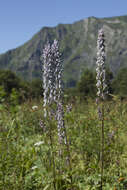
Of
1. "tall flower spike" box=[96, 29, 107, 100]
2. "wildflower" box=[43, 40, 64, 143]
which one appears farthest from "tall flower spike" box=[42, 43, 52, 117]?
"tall flower spike" box=[96, 29, 107, 100]

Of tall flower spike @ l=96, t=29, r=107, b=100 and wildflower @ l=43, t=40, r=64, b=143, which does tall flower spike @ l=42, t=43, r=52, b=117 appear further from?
tall flower spike @ l=96, t=29, r=107, b=100

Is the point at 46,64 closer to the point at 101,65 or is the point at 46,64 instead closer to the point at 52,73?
the point at 52,73

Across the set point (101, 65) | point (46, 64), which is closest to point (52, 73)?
point (46, 64)

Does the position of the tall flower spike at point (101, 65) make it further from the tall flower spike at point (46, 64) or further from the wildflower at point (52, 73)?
the tall flower spike at point (46, 64)

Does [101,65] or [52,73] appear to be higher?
[101,65]

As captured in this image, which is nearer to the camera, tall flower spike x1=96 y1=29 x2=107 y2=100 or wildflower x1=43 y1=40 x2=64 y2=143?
tall flower spike x1=96 y1=29 x2=107 y2=100

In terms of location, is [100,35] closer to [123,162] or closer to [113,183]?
[113,183]

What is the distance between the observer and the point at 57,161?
4.43 metres

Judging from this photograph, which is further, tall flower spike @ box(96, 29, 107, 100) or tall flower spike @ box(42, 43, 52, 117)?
tall flower spike @ box(42, 43, 52, 117)

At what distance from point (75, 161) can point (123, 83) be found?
59.1m

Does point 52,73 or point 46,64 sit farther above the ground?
point 46,64

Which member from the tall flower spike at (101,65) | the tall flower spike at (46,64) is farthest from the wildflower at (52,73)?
the tall flower spike at (101,65)

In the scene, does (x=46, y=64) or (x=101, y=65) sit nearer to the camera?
(x=101, y=65)

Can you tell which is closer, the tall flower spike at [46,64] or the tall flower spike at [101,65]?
the tall flower spike at [101,65]
